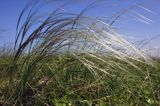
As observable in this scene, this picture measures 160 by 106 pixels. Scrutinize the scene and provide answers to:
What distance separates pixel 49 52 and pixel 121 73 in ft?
1.83

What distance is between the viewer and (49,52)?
252 centimetres

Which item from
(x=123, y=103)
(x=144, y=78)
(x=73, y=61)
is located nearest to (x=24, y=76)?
(x=73, y=61)

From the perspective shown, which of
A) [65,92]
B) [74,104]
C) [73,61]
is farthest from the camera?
[73,61]

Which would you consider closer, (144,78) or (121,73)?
(121,73)

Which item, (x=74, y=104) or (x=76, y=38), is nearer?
(x=74, y=104)

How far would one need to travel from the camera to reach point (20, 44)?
8.26 feet

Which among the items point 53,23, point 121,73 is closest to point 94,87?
point 121,73

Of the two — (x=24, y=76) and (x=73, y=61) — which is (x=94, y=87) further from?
(x=24, y=76)

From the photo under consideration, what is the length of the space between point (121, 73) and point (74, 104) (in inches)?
19.2

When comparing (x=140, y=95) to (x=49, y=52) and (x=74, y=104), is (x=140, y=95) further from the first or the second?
(x=49, y=52)

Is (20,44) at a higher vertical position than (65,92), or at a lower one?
higher

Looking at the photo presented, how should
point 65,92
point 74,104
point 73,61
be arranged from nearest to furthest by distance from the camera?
point 74,104
point 65,92
point 73,61

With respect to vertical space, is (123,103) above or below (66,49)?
below

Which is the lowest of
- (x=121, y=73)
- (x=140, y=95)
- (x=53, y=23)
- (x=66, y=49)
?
(x=140, y=95)
